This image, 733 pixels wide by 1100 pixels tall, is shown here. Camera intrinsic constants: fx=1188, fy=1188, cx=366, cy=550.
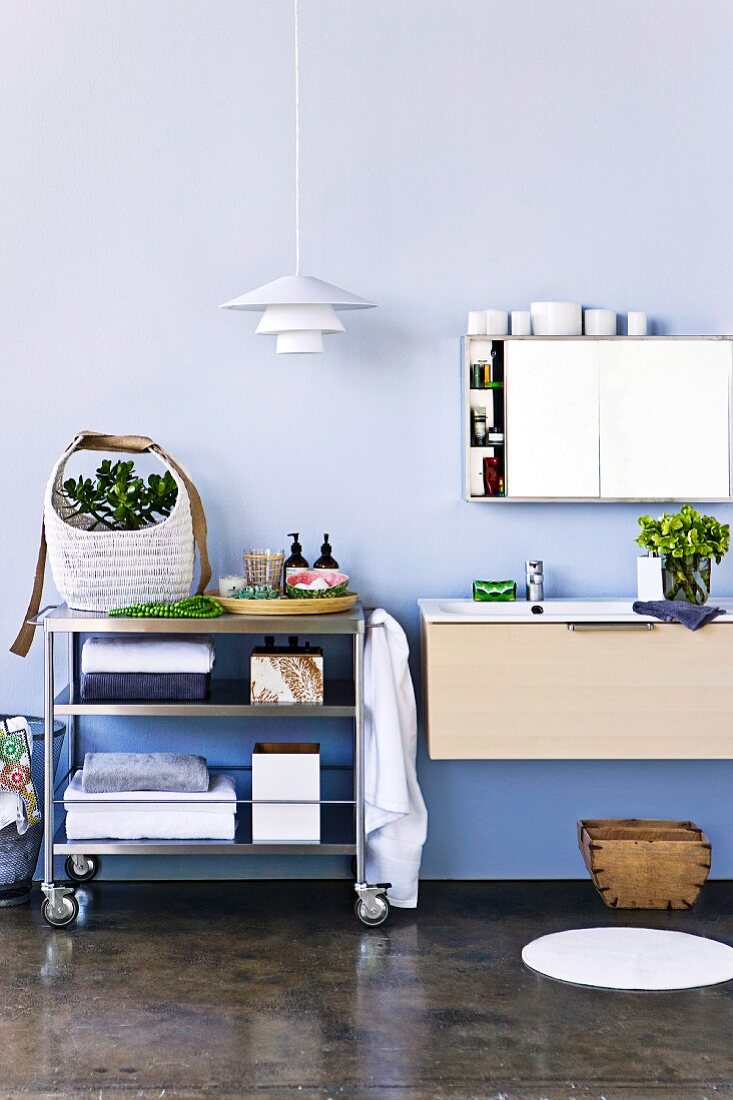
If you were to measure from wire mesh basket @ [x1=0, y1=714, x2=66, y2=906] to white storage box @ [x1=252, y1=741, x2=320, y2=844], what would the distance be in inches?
24.7

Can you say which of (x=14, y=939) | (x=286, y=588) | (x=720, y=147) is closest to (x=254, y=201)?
(x=286, y=588)

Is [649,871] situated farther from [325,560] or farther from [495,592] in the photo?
[325,560]

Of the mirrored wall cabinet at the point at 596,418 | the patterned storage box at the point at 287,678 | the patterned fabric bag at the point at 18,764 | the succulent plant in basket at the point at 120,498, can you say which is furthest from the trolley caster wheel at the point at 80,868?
the mirrored wall cabinet at the point at 596,418

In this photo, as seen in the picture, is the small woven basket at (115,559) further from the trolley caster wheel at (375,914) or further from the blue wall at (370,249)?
the trolley caster wheel at (375,914)

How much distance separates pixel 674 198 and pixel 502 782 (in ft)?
6.65

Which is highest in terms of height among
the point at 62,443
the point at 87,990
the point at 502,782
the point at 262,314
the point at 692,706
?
the point at 262,314

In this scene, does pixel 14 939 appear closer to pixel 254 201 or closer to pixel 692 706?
pixel 692 706

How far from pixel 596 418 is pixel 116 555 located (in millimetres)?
1609

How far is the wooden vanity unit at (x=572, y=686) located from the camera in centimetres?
353

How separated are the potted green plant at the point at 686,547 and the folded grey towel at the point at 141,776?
156cm

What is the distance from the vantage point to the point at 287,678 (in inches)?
139

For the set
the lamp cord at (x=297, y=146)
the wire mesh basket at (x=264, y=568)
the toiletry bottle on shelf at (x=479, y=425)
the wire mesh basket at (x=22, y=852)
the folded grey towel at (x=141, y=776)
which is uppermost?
the lamp cord at (x=297, y=146)

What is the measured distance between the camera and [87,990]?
3041 millimetres

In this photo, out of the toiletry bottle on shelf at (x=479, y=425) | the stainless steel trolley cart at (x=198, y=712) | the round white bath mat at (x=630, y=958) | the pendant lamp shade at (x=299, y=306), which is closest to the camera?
the round white bath mat at (x=630, y=958)
